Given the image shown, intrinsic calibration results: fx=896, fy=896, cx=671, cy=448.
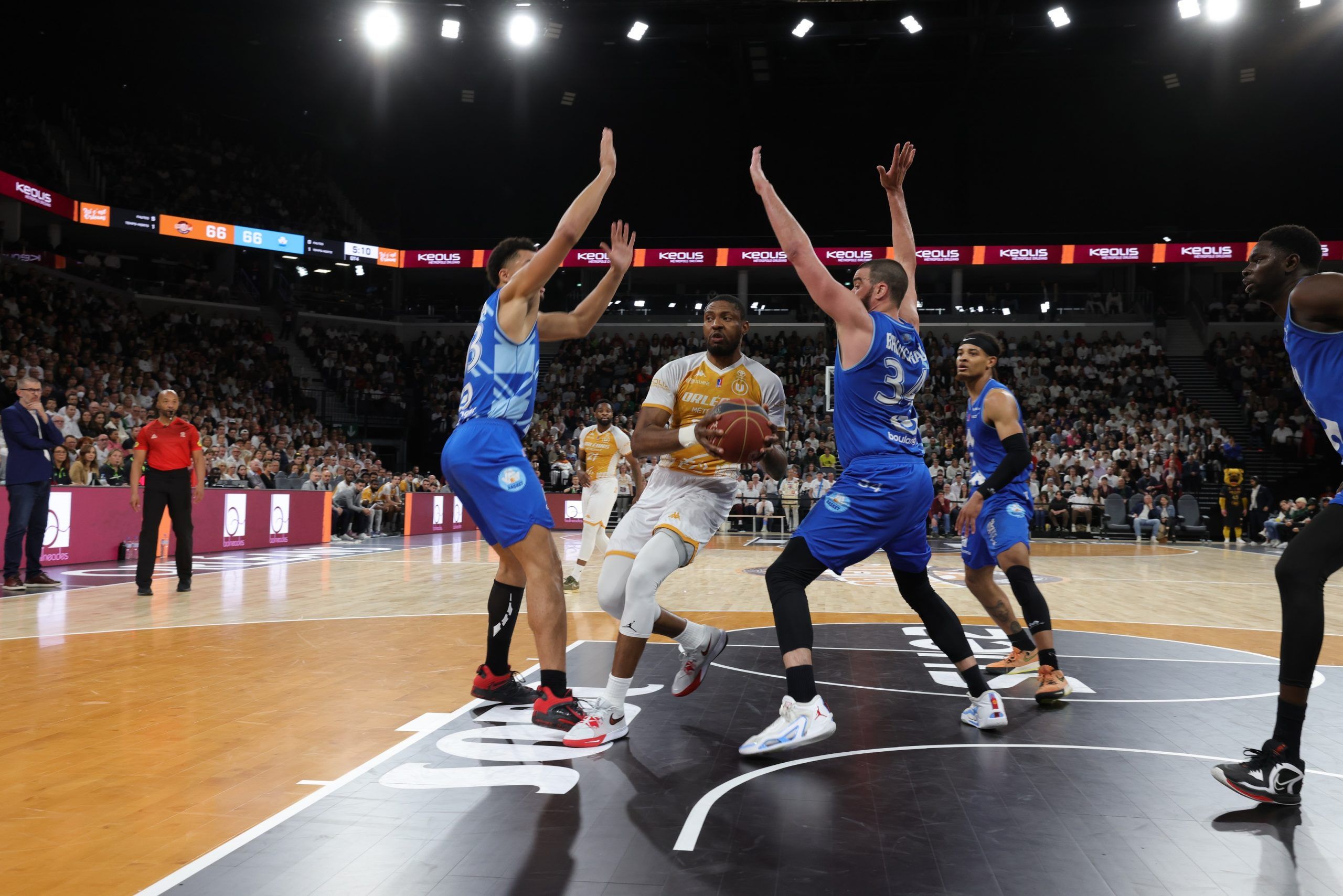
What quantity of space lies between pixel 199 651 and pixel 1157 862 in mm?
5378

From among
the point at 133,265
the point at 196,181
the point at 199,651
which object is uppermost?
the point at 196,181

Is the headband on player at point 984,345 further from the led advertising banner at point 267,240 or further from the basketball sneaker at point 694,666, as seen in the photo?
the led advertising banner at point 267,240

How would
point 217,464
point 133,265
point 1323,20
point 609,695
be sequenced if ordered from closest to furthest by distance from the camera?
point 609,695
point 217,464
point 1323,20
point 133,265

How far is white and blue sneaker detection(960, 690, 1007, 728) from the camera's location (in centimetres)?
404

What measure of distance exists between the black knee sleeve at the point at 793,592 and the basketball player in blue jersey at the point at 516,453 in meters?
0.94

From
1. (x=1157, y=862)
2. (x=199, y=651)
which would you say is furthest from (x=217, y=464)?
(x=1157, y=862)

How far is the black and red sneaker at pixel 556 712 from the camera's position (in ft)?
12.6

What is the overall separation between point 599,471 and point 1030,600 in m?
5.81

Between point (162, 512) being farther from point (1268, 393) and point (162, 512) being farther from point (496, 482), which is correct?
point (1268, 393)

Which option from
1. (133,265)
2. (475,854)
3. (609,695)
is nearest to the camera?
(475,854)

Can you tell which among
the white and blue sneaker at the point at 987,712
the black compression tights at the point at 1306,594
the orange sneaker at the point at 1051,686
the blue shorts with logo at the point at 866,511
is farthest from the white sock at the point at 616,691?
the black compression tights at the point at 1306,594

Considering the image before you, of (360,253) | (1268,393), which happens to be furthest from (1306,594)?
(360,253)

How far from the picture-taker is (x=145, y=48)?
2817 centimetres

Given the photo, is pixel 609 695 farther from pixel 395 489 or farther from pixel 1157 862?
pixel 395 489
